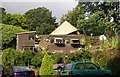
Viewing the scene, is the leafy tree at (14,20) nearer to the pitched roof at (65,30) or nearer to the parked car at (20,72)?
the pitched roof at (65,30)

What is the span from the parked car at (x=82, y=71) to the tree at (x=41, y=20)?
42296mm

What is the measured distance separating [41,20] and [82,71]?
48.5 metres

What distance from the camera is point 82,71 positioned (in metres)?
15.5

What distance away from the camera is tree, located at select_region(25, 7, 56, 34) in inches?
2320

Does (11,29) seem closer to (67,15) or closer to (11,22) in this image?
(11,22)

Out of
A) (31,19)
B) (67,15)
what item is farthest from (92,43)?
(31,19)

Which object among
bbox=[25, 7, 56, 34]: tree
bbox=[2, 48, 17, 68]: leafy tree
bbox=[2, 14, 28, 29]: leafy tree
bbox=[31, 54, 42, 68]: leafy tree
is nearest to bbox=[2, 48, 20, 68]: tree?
bbox=[2, 48, 17, 68]: leafy tree

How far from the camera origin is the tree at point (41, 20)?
193 ft

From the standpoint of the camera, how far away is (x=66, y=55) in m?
28.8

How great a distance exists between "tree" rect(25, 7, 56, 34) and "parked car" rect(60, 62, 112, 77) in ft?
139

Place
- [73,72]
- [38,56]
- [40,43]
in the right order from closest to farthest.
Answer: [73,72]
[38,56]
[40,43]

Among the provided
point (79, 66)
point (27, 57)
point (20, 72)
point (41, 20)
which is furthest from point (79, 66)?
point (41, 20)

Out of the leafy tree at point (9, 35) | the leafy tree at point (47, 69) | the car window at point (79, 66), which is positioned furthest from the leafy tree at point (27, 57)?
the car window at point (79, 66)

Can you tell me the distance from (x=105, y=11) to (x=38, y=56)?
11.6 m
